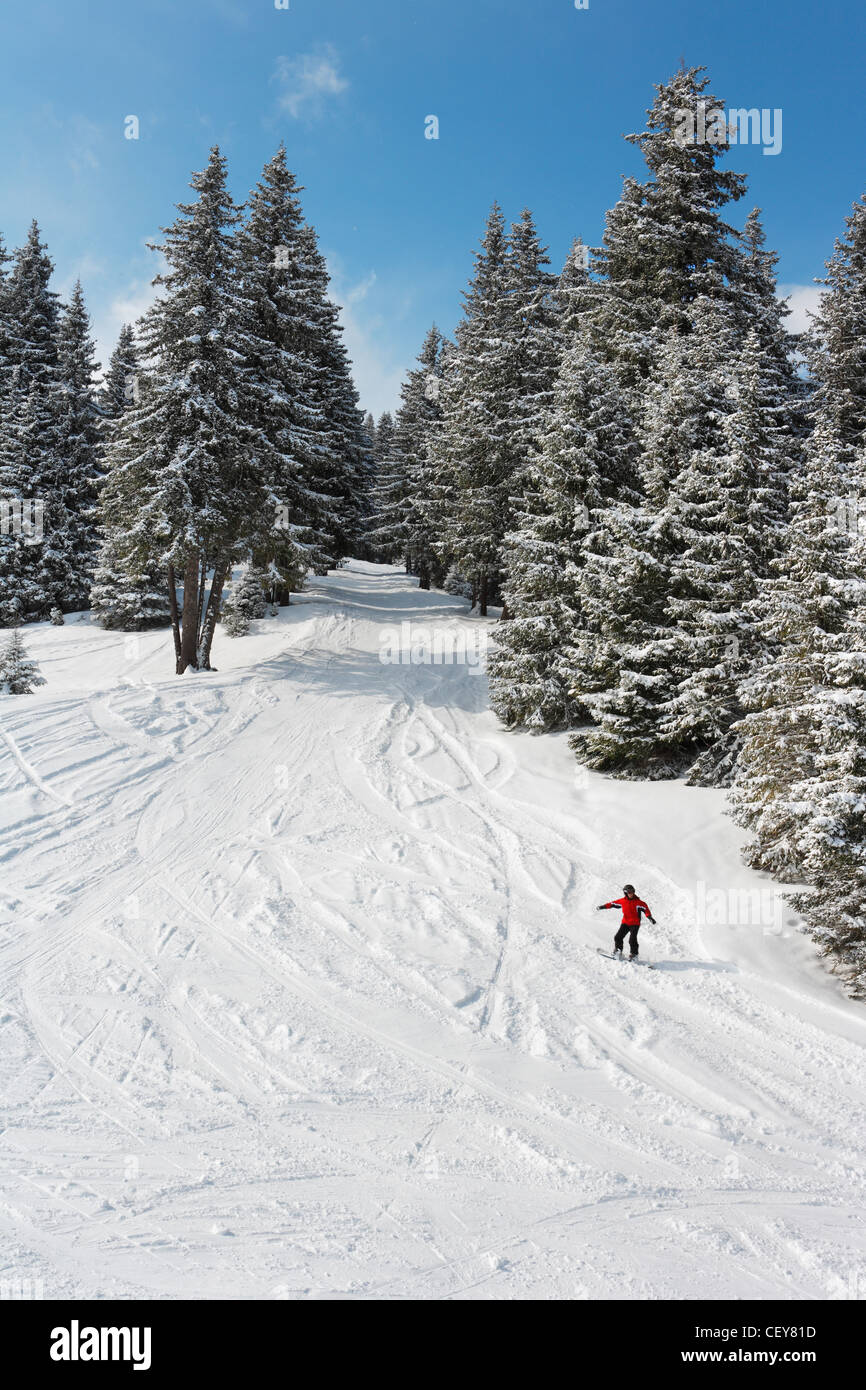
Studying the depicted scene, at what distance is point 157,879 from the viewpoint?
11086 mm

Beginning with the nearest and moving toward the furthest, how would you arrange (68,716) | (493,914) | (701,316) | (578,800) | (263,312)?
(493,914), (578,800), (68,716), (701,316), (263,312)

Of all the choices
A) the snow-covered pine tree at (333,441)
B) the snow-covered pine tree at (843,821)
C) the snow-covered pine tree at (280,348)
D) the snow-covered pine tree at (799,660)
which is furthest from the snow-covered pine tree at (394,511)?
the snow-covered pine tree at (843,821)

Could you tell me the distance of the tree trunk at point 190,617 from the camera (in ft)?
70.7

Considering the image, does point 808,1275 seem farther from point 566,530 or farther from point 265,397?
point 265,397

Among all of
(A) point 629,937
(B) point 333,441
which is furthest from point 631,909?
(B) point 333,441

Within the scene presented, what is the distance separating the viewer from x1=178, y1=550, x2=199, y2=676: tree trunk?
21.5 m

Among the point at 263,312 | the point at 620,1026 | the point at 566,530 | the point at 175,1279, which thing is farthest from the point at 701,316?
the point at 175,1279

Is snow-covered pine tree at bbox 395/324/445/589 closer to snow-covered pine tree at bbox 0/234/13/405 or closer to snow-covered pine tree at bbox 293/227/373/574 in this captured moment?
snow-covered pine tree at bbox 293/227/373/574

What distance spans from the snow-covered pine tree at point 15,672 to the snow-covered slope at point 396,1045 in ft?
8.80

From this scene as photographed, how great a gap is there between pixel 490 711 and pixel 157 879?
37.5 ft

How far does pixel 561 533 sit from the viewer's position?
1836cm

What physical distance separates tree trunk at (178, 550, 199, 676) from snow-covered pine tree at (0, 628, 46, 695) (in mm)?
4297

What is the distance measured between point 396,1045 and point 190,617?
16862mm

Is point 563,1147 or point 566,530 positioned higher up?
point 566,530
